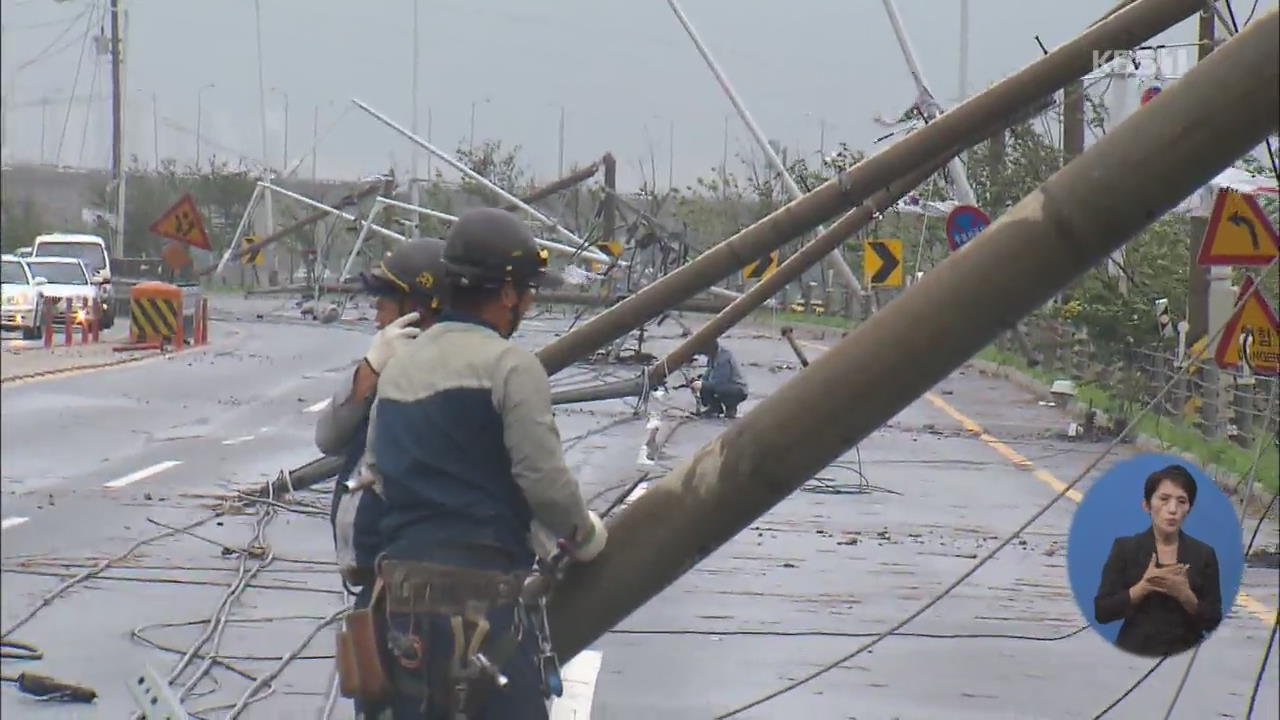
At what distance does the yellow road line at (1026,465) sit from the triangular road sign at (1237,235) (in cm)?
199

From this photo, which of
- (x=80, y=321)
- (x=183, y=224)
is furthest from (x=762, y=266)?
(x=80, y=321)

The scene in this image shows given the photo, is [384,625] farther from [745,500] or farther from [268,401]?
[268,401]

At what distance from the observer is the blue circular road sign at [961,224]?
18547mm

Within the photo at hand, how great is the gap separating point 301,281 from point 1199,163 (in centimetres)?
1877

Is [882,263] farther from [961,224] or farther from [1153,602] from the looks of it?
[1153,602]

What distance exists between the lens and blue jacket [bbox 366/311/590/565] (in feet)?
13.2

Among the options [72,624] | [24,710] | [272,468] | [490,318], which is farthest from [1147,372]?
[490,318]

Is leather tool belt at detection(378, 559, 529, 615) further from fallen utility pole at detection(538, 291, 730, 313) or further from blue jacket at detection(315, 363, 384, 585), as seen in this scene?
fallen utility pole at detection(538, 291, 730, 313)

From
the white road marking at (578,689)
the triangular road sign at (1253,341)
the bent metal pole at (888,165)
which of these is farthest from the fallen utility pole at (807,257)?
the triangular road sign at (1253,341)

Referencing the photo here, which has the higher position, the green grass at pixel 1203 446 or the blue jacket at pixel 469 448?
the blue jacket at pixel 469 448

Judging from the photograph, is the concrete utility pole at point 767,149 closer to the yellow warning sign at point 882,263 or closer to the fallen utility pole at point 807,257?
the fallen utility pole at point 807,257

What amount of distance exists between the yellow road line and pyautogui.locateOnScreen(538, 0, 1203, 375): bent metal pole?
10.6 feet

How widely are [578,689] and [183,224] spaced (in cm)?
266

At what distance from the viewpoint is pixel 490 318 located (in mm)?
4297
